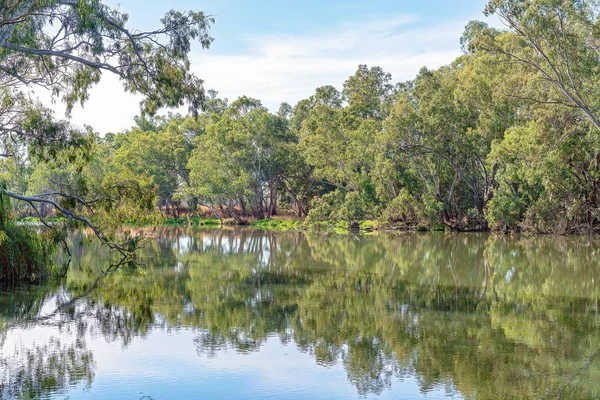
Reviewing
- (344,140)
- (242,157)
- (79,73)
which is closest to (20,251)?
(79,73)

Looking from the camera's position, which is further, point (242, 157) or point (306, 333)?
point (242, 157)

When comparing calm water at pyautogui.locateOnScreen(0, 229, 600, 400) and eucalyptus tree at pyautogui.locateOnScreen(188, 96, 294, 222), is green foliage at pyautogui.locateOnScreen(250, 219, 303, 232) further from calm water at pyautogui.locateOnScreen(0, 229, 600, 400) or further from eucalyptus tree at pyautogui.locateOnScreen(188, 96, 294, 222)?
calm water at pyautogui.locateOnScreen(0, 229, 600, 400)

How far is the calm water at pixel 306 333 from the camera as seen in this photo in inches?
278

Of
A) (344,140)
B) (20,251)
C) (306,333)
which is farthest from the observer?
(344,140)

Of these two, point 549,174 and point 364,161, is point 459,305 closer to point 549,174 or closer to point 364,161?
point 549,174

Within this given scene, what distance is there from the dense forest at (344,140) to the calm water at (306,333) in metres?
3.17

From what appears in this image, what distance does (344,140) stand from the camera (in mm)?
41469

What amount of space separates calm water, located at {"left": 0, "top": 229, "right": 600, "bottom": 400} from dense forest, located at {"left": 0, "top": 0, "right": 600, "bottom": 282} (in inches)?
125

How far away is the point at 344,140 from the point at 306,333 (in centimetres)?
3250

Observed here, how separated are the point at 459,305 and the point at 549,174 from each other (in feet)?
58.8

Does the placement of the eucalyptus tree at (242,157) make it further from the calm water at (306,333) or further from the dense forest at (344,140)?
the calm water at (306,333)

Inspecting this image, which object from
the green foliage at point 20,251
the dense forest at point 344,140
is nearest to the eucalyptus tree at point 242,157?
the dense forest at point 344,140

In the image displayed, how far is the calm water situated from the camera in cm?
706

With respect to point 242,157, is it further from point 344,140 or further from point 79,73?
point 79,73
